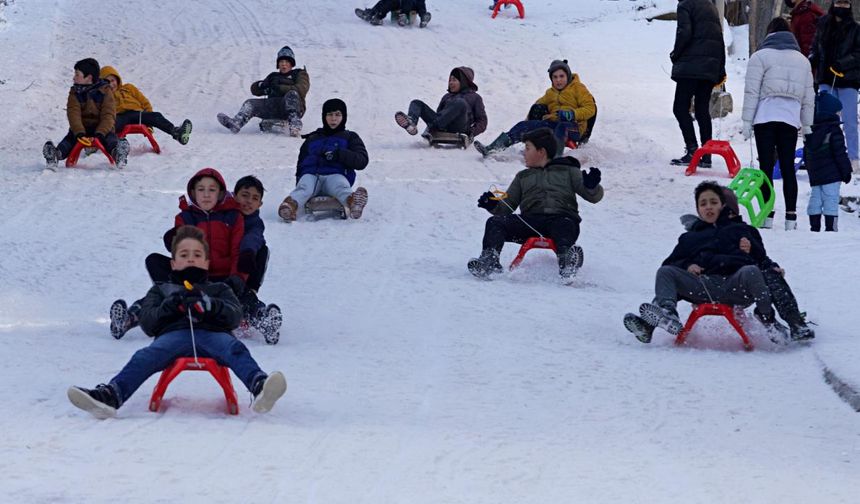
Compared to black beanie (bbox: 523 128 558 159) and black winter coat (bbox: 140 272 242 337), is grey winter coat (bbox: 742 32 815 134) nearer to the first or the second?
black beanie (bbox: 523 128 558 159)

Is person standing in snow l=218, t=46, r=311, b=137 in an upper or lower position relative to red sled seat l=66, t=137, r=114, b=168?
upper

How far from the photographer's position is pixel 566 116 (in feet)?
47.4

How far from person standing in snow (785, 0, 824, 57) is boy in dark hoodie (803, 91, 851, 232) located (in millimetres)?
1799

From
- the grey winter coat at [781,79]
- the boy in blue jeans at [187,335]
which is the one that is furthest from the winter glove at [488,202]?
the boy in blue jeans at [187,335]

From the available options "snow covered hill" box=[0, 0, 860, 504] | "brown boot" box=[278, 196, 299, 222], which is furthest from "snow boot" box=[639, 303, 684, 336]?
"brown boot" box=[278, 196, 299, 222]

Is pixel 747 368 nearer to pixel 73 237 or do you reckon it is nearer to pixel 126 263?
pixel 126 263

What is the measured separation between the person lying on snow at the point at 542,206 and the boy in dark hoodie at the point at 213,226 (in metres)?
2.19

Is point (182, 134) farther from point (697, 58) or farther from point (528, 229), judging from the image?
point (528, 229)

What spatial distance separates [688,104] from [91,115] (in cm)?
593

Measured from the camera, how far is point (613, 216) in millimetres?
11867

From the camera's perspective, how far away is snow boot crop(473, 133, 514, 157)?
14.2 meters

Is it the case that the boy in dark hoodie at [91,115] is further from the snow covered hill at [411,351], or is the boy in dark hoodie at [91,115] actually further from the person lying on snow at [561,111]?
the person lying on snow at [561,111]

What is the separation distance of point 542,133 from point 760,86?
267 centimetres

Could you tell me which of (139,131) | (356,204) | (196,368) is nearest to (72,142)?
(139,131)
